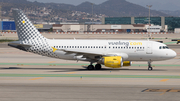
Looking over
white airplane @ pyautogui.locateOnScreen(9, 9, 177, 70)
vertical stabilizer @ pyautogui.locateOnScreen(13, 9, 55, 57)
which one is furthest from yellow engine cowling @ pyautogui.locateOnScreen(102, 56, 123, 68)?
vertical stabilizer @ pyautogui.locateOnScreen(13, 9, 55, 57)

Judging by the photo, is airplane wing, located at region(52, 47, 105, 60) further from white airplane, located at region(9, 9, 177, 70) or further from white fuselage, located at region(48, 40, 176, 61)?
white fuselage, located at region(48, 40, 176, 61)

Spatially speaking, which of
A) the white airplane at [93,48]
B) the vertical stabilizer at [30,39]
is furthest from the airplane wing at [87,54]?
the vertical stabilizer at [30,39]

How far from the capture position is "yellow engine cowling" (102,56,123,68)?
34.5 m

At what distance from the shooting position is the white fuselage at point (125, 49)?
36.8 m

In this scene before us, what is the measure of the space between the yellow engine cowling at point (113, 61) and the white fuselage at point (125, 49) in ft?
7.20

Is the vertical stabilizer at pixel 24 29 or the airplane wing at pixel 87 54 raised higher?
the vertical stabilizer at pixel 24 29

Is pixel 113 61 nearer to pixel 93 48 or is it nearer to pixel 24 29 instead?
pixel 93 48

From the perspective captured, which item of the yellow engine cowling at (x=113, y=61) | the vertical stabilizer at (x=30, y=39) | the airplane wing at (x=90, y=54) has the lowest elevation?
the yellow engine cowling at (x=113, y=61)

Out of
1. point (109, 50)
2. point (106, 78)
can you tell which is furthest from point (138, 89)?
point (109, 50)

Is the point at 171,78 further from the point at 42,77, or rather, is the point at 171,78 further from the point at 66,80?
the point at 42,77

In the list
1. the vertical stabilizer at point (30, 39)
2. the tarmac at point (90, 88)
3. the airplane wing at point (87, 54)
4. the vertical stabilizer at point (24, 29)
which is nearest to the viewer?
the tarmac at point (90, 88)

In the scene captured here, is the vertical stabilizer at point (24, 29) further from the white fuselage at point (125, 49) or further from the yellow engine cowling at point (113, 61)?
the yellow engine cowling at point (113, 61)

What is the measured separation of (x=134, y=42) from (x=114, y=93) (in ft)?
53.6

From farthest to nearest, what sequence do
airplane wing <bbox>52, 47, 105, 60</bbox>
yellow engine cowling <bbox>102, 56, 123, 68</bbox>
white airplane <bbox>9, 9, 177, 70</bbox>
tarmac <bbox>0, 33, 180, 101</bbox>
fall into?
Result: white airplane <bbox>9, 9, 177, 70</bbox>, airplane wing <bbox>52, 47, 105, 60</bbox>, yellow engine cowling <bbox>102, 56, 123, 68</bbox>, tarmac <bbox>0, 33, 180, 101</bbox>
